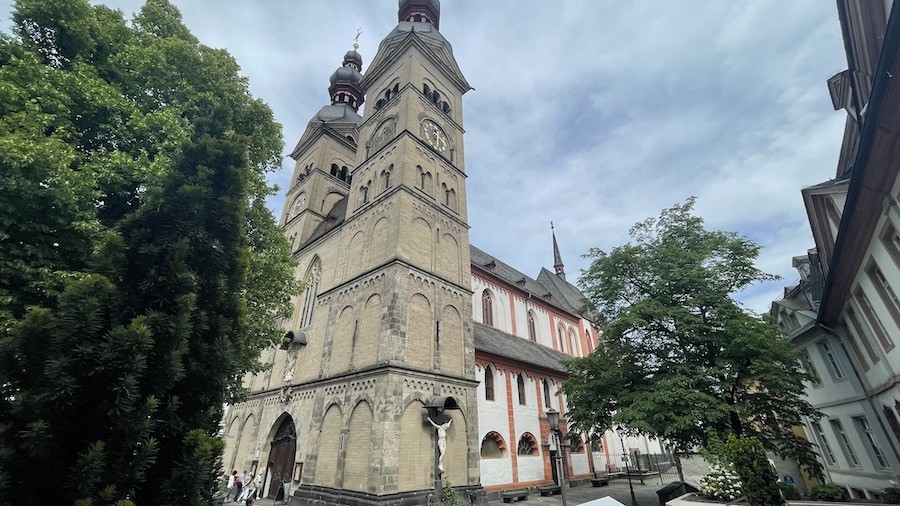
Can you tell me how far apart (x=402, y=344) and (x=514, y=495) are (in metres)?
8.61

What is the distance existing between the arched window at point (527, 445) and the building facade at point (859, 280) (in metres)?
11.9

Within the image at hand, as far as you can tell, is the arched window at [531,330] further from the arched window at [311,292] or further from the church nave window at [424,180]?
the arched window at [311,292]

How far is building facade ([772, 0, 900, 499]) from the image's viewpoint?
6211 mm

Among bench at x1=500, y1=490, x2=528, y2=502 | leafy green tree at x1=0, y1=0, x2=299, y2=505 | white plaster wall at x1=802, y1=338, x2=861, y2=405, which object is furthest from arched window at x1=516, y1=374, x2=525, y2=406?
leafy green tree at x1=0, y1=0, x2=299, y2=505

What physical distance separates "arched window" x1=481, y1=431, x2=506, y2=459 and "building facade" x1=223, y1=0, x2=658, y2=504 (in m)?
0.06

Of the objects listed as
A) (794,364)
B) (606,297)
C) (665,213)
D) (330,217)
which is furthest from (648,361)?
(330,217)

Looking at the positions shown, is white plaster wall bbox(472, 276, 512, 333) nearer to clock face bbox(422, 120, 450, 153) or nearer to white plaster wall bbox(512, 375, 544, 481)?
white plaster wall bbox(512, 375, 544, 481)

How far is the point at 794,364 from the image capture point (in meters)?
11.2

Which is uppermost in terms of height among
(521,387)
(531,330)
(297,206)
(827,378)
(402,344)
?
(297,206)

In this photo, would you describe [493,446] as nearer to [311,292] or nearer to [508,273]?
[311,292]

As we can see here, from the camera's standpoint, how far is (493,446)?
1730cm

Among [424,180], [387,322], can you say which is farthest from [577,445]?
[424,180]

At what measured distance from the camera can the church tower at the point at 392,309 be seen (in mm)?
12891

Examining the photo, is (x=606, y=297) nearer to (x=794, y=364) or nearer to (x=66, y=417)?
(x=794, y=364)
